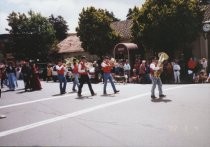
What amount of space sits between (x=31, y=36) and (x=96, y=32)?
1685cm

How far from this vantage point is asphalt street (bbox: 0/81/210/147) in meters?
7.25

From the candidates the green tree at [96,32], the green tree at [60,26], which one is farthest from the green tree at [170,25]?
the green tree at [60,26]

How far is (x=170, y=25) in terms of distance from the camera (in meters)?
29.0

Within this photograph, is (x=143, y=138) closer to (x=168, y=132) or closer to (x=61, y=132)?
(x=168, y=132)

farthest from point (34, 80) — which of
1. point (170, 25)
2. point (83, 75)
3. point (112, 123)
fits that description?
point (170, 25)

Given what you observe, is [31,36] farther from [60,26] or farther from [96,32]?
[60,26]

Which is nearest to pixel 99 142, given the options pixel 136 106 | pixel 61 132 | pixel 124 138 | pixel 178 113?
pixel 124 138

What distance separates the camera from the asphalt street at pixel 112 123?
7250mm

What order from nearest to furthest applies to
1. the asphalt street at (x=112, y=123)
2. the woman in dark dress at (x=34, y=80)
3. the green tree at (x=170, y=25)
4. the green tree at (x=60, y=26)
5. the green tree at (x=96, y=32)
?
the asphalt street at (x=112, y=123) < the woman in dark dress at (x=34, y=80) < the green tree at (x=170, y=25) < the green tree at (x=96, y=32) < the green tree at (x=60, y=26)

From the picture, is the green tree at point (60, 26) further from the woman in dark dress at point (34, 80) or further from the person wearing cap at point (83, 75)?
the person wearing cap at point (83, 75)

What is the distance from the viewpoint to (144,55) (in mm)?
37062

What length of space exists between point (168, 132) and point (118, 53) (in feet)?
84.1

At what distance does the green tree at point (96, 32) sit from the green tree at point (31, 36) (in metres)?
12.9

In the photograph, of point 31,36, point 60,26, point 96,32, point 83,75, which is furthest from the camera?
point 60,26
